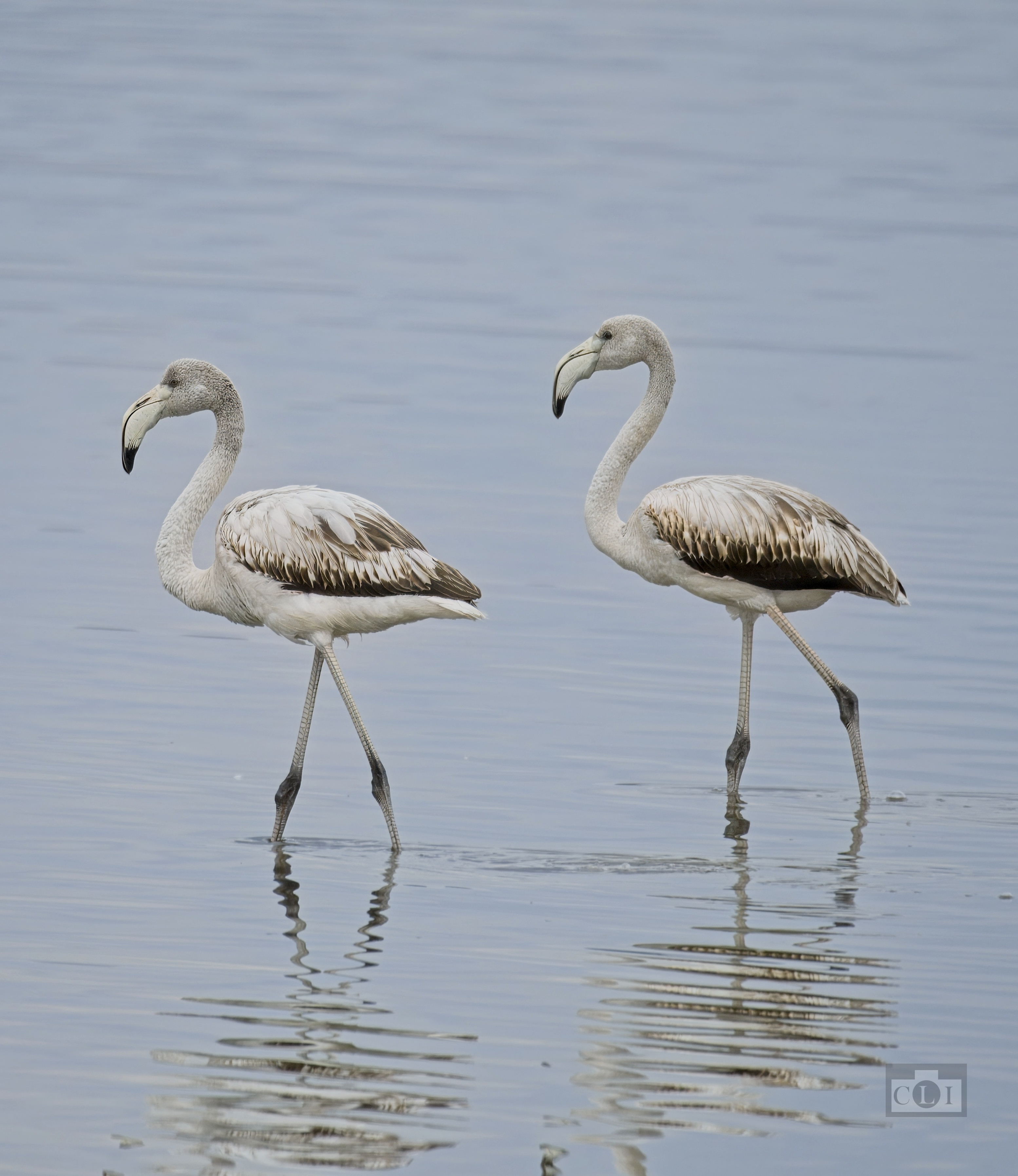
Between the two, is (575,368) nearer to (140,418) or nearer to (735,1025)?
(140,418)

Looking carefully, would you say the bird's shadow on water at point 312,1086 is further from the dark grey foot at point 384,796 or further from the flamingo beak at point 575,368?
the flamingo beak at point 575,368

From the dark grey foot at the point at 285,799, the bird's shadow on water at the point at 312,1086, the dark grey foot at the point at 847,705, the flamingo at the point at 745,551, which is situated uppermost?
the flamingo at the point at 745,551

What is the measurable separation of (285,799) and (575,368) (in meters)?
2.77

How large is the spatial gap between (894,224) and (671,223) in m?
2.53

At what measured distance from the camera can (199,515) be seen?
9.40 m

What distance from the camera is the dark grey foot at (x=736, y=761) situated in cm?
967

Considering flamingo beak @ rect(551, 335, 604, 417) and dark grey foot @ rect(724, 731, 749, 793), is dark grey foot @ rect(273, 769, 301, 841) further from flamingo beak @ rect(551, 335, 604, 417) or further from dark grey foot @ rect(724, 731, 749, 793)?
flamingo beak @ rect(551, 335, 604, 417)

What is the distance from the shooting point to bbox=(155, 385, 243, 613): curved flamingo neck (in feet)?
30.2

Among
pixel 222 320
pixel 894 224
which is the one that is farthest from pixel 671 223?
pixel 222 320

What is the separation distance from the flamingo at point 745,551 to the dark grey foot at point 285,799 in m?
2.03

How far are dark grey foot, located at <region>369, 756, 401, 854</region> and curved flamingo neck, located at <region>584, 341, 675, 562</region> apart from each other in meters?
1.94

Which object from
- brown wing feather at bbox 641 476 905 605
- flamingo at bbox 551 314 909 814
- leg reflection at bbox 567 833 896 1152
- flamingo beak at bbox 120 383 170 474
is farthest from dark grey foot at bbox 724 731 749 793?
flamingo beak at bbox 120 383 170 474

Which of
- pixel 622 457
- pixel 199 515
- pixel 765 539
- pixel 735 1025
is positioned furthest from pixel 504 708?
pixel 735 1025

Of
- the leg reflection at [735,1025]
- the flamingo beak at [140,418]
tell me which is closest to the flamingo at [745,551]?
the flamingo beak at [140,418]
